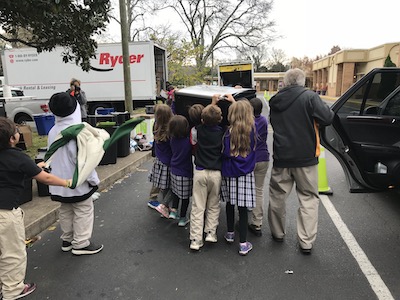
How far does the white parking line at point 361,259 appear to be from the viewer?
270 cm

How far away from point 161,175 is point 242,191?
1.30 meters

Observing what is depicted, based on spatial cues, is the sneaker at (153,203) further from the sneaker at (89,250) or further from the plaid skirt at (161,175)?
the sneaker at (89,250)

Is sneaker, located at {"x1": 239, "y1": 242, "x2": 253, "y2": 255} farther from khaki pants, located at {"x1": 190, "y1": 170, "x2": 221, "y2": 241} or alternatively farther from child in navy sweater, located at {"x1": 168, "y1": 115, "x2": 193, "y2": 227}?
child in navy sweater, located at {"x1": 168, "y1": 115, "x2": 193, "y2": 227}

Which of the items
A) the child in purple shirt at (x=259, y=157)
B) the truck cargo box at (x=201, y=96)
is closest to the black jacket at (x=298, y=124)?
the child in purple shirt at (x=259, y=157)

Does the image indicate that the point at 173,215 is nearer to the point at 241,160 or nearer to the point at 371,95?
the point at 241,160

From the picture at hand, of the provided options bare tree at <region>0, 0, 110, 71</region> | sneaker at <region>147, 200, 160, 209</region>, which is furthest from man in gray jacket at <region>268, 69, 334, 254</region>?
bare tree at <region>0, 0, 110, 71</region>

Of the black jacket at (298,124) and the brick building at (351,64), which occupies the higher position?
the brick building at (351,64)

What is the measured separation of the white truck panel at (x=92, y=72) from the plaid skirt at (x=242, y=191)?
39.4 feet

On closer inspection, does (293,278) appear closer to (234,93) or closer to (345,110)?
(234,93)

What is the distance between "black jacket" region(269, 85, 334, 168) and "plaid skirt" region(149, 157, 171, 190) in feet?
5.08

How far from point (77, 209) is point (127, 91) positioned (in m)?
7.21

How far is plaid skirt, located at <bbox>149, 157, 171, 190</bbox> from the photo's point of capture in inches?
165

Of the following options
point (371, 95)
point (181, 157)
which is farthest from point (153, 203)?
point (371, 95)

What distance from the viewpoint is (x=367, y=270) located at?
9.92 ft
